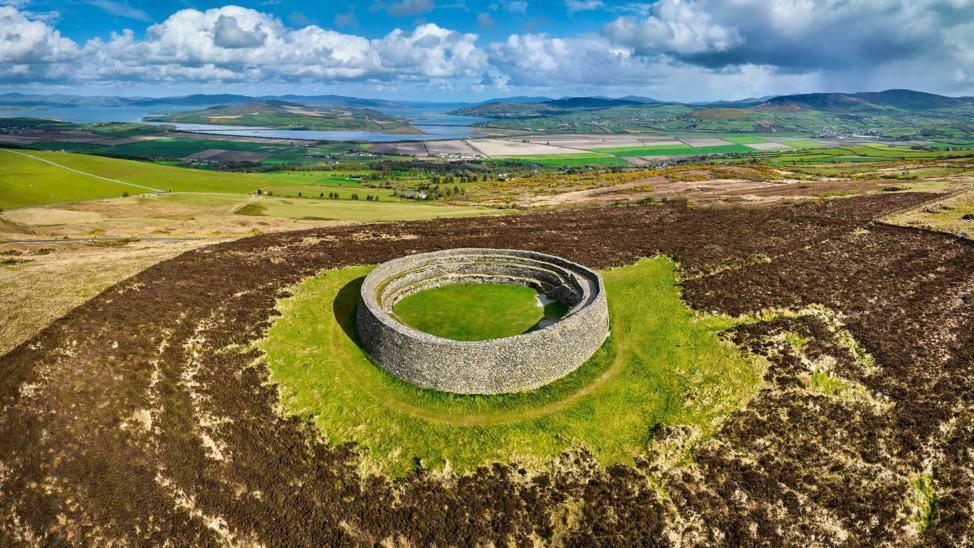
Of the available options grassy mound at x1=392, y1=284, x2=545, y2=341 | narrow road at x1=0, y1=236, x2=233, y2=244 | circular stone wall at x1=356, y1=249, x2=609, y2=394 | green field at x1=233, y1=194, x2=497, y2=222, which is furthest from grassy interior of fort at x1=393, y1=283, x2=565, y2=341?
green field at x1=233, y1=194, x2=497, y2=222

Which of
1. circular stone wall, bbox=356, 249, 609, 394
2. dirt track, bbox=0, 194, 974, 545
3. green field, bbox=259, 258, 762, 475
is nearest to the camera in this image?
dirt track, bbox=0, 194, 974, 545

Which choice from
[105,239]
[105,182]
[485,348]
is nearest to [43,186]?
[105,182]

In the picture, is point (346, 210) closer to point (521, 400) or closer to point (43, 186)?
point (43, 186)

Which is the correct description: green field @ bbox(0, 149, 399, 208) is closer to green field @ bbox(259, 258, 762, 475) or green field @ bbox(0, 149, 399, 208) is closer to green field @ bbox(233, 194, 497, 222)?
green field @ bbox(233, 194, 497, 222)

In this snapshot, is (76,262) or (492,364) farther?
(76,262)

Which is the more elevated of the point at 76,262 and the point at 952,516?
the point at 76,262

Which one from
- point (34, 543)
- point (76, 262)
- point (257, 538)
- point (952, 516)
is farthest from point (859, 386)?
point (76, 262)

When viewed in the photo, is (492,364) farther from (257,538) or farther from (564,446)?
(257,538)

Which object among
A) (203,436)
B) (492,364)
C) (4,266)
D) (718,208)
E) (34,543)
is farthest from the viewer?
(718,208)
